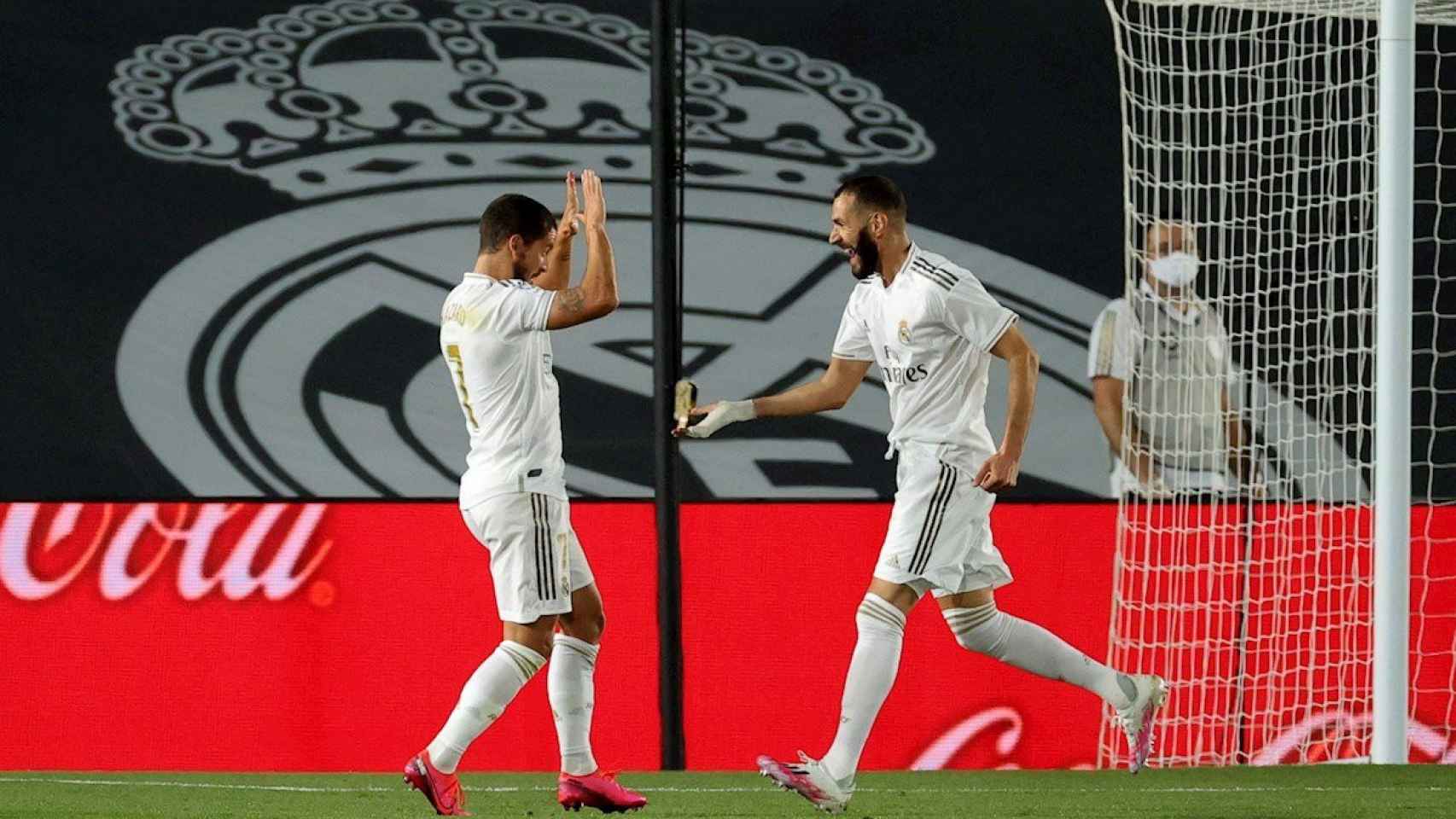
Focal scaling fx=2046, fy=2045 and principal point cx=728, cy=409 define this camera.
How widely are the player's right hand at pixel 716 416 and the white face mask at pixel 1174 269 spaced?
7.26 feet

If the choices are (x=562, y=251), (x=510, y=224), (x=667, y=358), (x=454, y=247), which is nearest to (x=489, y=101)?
(x=454, y=247)

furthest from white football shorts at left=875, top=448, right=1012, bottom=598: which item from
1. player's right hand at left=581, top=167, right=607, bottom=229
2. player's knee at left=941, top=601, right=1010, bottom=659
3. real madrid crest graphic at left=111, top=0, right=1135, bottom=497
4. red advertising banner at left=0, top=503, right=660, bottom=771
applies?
real madrid crest graphic at left=111, top=0, right=1135, bottom=497

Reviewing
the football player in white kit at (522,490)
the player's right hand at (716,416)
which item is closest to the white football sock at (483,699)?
the football player in white kit at (522,490)

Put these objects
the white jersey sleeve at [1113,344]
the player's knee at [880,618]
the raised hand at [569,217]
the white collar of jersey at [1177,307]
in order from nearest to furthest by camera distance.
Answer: the player's knee at [880,618] < the raised hand at [569,217] < the white collar of jersey at [1177,307] < the white jersey sleeve at [1113,344]

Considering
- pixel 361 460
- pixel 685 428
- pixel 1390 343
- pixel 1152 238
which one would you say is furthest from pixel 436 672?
pixel 1390 343

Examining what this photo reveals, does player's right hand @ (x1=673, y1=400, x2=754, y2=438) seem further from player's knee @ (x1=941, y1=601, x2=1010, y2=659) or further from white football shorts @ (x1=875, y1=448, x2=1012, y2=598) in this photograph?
player's knee @ (x1=941, y1=601, x2=1010, y2=659)

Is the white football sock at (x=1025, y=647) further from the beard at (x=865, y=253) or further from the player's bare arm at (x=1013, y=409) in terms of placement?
the beard at (x=865, y=253)

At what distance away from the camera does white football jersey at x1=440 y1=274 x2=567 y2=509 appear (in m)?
4.92

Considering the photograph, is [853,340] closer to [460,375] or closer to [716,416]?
[716,416]

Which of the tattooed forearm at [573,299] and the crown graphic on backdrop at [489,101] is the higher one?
the tattooed forearm at [573,299]

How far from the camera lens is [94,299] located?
24.5 feet

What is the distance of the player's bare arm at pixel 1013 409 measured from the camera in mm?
4730

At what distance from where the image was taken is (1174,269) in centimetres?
684

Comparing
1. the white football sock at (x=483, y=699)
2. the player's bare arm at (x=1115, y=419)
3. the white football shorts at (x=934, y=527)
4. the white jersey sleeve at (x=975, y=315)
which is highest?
the white jersey sleeve at (x=975, y=315)
